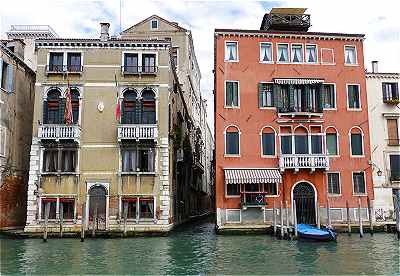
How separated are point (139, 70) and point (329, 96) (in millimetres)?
10060

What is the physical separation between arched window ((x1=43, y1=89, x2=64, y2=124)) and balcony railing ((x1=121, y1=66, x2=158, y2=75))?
3.48m

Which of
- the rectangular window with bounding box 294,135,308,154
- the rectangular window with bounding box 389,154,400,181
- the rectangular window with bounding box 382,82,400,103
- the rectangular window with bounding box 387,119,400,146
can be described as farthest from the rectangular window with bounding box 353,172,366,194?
the rectangular window with bounding box 382,82,400,103

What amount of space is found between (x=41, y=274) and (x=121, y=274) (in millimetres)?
2193

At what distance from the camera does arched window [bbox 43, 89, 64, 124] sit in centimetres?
2333

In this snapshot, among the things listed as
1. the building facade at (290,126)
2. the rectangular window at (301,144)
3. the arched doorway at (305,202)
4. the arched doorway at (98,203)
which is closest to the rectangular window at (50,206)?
the arched doorway at (98,203)

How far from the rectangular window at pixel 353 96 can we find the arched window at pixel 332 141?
65.4 inches

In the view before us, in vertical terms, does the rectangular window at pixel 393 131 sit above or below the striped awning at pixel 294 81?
below

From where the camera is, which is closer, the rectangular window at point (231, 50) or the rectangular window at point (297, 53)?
the rectangular window at point (231, 50)

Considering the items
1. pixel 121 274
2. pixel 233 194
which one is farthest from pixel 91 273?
pixel 233 194

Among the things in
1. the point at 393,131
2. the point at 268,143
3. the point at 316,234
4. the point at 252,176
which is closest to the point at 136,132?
the point at 252,176

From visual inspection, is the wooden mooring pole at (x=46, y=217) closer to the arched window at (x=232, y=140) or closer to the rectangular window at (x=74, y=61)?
the rectangular window at (x=74, y=61)

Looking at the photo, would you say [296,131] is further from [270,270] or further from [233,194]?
[270,270]

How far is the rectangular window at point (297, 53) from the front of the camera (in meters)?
25.1

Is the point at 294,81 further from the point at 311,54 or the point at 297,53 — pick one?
the point at 311,54
